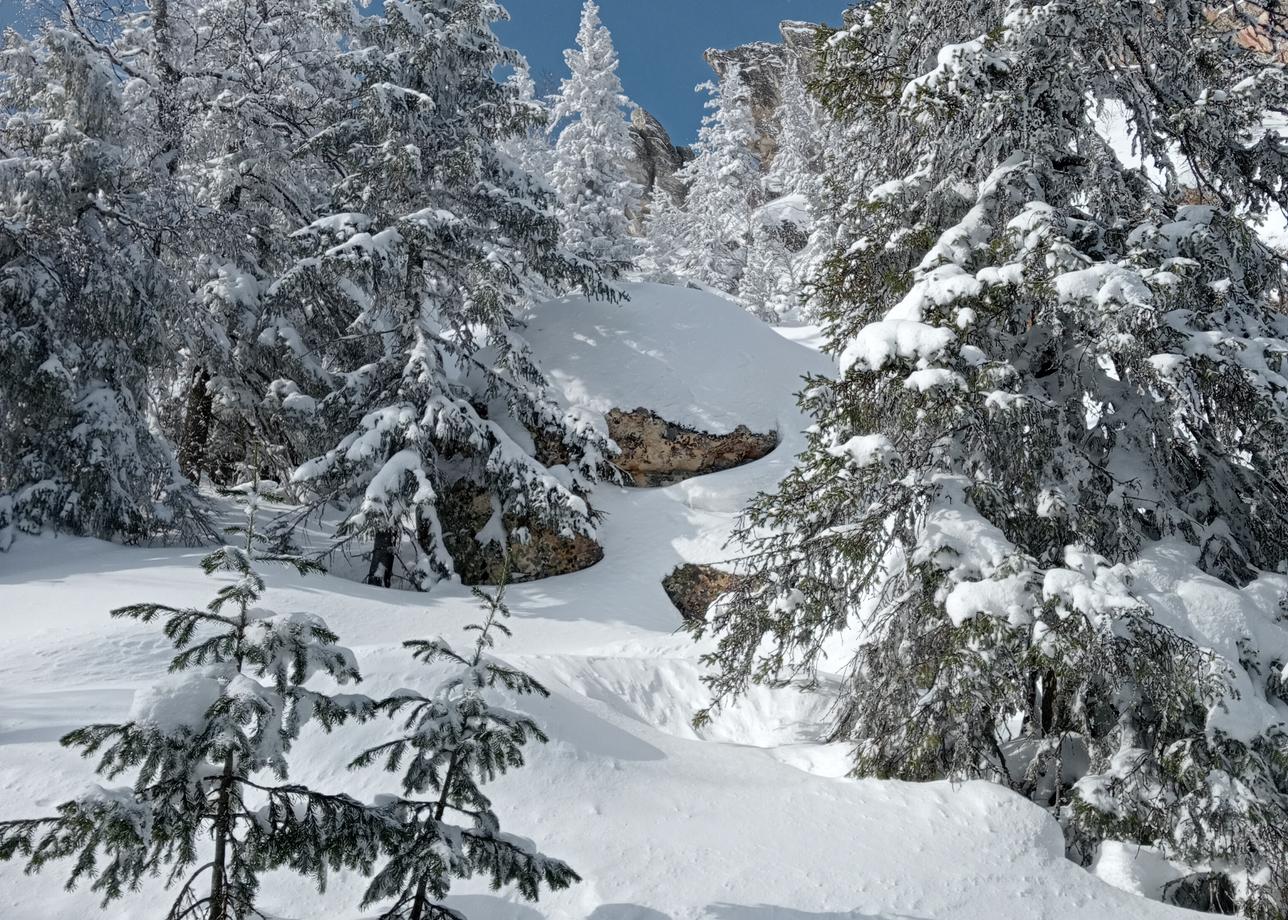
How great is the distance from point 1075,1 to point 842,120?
2.37m

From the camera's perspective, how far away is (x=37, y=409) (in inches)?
410

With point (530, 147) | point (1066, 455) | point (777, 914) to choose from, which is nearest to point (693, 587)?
point (1066, 455)

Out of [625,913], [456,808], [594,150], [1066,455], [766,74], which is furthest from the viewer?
[766,74]

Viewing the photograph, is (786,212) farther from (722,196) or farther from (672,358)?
(672,358)

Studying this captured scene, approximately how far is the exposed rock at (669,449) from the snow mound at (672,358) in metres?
0.22

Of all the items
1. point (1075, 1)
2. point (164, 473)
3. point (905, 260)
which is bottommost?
point (164, 473)

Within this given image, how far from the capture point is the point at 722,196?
43.2 meters

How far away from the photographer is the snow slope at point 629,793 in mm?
4133

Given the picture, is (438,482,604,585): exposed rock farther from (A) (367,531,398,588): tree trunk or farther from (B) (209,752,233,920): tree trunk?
(B) (209,752,233,920): tree trunk

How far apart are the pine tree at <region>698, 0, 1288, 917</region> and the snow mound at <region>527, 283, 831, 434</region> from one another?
26.6 feet

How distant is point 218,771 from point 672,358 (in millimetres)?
13406

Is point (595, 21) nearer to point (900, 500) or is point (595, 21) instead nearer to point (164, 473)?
point (164, 473)

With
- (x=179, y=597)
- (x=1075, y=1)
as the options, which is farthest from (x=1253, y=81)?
(x=179, y=597)

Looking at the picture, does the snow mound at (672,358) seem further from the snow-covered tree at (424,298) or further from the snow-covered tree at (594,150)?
the snow-covered tree at (594,150)
